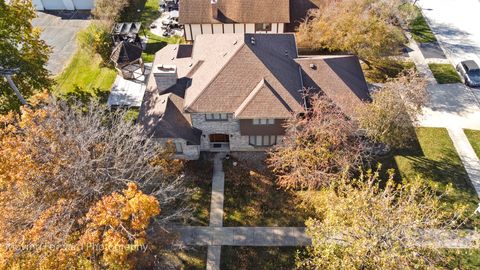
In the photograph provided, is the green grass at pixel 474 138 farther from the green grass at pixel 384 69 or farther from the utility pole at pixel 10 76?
the utility pole at pixel 10 76

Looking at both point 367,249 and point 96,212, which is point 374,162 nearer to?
point 367,249

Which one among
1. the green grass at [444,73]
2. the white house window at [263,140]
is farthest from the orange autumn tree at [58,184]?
the green grass at [444,73]

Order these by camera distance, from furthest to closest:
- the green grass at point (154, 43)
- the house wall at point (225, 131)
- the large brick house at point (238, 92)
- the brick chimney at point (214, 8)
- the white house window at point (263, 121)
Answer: the green grass at point (154, 43)
the brick chimney at point (214, 8)
the house wall at point (225, 131)
the white house window at point (263, 121)
the large brick house at point (238, 92)

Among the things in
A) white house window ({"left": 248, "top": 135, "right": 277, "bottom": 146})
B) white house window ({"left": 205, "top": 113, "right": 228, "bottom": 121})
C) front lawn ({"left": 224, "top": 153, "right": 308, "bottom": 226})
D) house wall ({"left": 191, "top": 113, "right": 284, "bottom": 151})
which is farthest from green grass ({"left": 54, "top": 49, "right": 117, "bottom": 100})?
front lawn ({"left": 224, "top": 153, "right": 308, "bottom": 226})

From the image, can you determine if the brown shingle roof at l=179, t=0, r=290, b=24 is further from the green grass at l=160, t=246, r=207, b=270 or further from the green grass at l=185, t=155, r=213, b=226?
the green grass at l=160, t=246, r=207, b=270

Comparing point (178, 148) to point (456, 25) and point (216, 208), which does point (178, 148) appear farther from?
point (456, 25)

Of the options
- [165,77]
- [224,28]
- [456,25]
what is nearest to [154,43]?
[224,28]

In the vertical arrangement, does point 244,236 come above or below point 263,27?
below

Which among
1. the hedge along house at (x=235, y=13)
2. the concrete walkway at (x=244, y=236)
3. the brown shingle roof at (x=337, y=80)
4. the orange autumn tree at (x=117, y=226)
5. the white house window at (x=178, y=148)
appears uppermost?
the hedge along house at (x=235, y=13)
